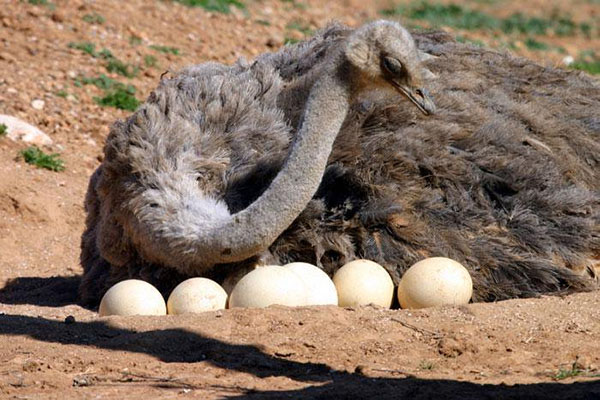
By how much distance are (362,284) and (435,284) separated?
382mm

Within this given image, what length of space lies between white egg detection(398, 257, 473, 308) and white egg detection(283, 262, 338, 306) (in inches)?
15.3

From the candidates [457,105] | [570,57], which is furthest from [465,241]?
[570,57]

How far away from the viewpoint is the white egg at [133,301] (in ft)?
20.7

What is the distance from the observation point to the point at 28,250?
891 centimetres

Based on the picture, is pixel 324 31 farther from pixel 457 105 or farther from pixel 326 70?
pixel 326 70

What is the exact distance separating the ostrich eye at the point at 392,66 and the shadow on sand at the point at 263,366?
1.58 m

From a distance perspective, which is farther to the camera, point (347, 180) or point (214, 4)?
point (214, 4)

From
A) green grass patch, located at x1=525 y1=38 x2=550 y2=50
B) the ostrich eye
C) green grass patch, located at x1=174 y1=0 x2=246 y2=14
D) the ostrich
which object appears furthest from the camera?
green grass patch, located at x1=525 y1=38 x2=550 y2=50

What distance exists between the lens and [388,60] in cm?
600

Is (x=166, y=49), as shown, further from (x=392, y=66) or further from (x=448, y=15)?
(x=448, y=15)

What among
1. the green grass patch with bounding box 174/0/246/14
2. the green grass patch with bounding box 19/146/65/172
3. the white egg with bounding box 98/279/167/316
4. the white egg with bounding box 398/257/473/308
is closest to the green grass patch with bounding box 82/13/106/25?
the green grass patch with bounding box 174/0/246/14

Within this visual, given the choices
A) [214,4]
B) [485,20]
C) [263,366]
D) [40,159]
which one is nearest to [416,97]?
[263,366]

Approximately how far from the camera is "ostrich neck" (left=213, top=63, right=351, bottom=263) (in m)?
6.03

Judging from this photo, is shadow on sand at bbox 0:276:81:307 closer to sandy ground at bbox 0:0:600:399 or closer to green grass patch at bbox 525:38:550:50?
sandy ground at bbox 0:0:600:399
